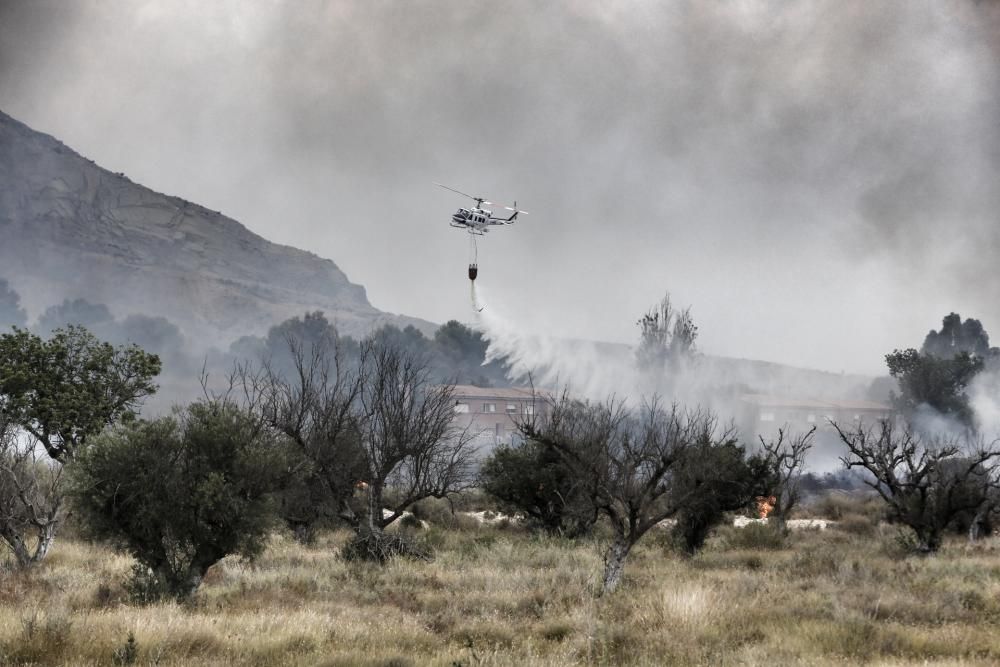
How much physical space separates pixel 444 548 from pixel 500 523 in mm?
10052

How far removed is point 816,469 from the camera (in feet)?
287

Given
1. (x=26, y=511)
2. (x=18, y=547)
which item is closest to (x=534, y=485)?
(x=26, y=511)

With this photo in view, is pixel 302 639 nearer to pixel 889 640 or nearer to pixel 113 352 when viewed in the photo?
pixel 889 640

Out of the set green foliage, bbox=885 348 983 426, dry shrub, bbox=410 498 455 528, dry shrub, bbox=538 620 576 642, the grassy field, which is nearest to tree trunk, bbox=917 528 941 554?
the grassy field

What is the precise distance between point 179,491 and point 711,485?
18358 millimetres

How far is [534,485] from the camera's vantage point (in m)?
32.6

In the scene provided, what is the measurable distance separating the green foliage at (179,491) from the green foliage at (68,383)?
16.7m

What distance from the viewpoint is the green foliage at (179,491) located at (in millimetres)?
15820

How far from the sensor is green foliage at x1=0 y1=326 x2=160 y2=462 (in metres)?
32.5

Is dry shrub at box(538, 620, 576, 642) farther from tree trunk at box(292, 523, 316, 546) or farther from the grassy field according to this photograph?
tree trunk at box(292, 523, 316, 546)

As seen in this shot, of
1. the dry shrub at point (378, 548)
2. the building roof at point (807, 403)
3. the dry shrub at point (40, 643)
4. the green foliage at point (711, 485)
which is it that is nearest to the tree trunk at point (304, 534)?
the dry shrub at point (378, 548)

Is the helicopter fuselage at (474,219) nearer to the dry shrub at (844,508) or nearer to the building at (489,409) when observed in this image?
the dry shrub at (844,508)

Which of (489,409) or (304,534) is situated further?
(489,409)

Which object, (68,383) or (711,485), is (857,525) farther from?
(68,383)
